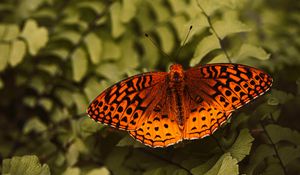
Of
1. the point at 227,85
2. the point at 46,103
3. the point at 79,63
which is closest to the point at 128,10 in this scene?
the point at 79,63

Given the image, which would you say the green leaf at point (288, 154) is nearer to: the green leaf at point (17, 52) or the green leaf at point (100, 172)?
the green leaf at point (100, 172)

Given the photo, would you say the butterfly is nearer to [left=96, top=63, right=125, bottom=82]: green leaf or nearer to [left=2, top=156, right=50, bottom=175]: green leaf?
[left=2, top=156, right=50, bottom=175]: green leaf

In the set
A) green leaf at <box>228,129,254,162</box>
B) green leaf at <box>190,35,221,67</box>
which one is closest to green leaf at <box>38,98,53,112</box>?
green leaf at <box>190,35,221,67</box>

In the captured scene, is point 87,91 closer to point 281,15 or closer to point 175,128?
point 175,128

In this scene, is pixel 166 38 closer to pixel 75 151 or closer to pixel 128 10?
pixel 128 10

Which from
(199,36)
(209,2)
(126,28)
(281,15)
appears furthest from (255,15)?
(209,2)

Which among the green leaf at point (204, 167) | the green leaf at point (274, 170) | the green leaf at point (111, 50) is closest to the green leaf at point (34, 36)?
the green leaf at point (111, 50)
